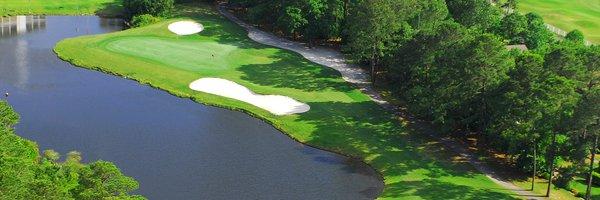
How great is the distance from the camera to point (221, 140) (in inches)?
2452

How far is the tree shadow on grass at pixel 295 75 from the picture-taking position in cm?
7981

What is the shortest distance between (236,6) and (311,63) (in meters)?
33.5

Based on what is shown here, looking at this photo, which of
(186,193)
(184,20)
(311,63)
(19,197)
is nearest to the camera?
(19,197)

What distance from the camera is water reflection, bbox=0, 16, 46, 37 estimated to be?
98.7 metres

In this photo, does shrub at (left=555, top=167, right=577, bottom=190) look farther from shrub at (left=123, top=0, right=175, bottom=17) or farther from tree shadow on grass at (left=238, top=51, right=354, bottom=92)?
shrub at (left=123, top=0, right=175, bottom=17)

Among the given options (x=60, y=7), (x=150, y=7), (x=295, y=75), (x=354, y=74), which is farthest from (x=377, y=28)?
(x=60, y=7)

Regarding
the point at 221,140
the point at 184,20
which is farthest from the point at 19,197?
the point at 184,20

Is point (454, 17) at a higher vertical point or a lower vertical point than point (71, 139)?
higher

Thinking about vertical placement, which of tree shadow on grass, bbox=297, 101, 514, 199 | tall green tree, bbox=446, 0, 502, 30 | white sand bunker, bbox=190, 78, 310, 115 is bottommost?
tree shadow on grass, bbox=297, 101, 514, 199

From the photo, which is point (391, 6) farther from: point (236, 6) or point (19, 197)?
point (19, 197)

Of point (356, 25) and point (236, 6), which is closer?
point (356, 25)

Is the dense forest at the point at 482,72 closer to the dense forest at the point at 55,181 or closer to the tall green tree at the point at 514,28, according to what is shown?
the tall green tree at the point at 514,28

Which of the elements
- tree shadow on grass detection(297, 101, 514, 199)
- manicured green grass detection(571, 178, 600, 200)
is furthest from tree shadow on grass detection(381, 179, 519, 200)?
manicured green grass detection(571, 178, 600, 200)

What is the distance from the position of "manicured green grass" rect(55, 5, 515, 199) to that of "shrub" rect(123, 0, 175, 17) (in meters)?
2.69
